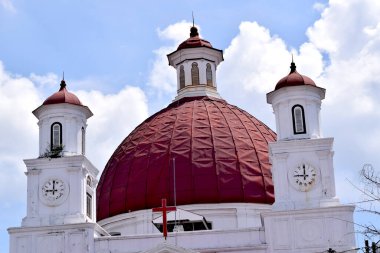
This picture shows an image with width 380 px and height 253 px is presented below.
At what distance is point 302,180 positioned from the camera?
140ft

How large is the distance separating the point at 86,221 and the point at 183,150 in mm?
9305

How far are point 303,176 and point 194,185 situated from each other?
796cm

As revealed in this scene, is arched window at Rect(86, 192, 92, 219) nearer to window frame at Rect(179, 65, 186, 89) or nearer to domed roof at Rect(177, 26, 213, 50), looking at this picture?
window frame at Rect(179, 65, 186, 89)

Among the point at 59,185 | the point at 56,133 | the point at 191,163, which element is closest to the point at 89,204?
the point at 59,185

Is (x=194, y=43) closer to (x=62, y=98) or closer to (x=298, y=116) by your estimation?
(x=62, y=98)

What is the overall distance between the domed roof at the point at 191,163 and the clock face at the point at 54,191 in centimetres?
653

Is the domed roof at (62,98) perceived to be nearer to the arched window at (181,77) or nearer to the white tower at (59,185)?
the white tower at (59,185)

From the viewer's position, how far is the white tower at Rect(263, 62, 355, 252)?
41062 millimetres

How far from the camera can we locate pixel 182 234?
139 ft

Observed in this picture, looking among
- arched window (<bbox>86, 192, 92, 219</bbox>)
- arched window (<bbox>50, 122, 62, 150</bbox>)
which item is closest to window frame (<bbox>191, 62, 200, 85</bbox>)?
arched window (<bbox>86, 192, 92, 219</bbox>)

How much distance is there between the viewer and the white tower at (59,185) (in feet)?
139

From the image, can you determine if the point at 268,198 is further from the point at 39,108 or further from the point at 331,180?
the point at 39,108

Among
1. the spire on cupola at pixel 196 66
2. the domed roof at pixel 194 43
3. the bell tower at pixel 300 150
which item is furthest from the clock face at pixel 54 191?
the domed roof at pixel 194 43

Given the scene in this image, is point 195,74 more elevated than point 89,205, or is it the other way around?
point 195,74
